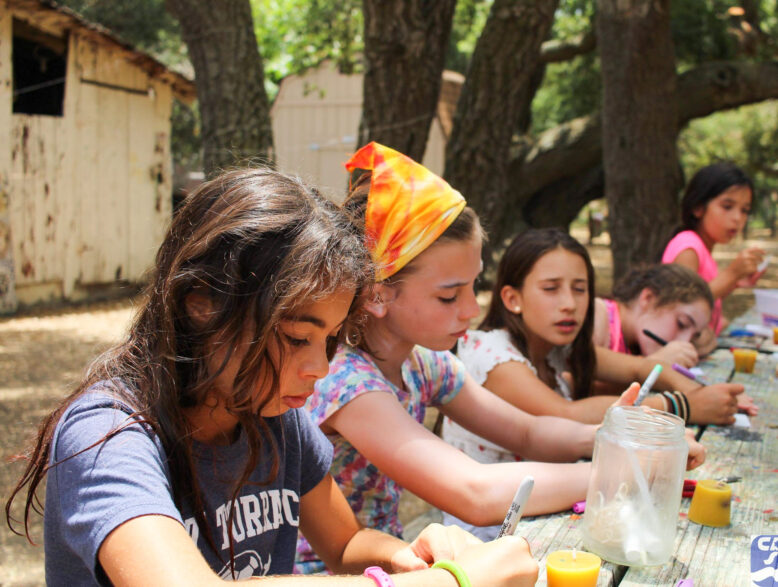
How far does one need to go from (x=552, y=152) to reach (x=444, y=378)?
9230 mm

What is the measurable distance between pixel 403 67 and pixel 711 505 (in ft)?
10.3

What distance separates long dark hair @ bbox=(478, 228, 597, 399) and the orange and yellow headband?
71cm

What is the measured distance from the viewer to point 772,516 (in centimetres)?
163

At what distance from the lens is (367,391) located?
1794mm

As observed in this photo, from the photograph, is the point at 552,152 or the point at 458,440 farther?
the point at 552,152

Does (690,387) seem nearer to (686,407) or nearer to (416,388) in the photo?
(686,407)

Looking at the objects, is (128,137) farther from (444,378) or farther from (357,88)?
(444,378)

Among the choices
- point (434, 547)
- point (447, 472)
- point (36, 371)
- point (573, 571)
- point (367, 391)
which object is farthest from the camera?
point (36, 371)

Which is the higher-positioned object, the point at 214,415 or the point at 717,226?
the point at 717,226

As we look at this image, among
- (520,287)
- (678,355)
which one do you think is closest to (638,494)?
(520,287)

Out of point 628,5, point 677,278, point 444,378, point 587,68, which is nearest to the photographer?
point 444,378

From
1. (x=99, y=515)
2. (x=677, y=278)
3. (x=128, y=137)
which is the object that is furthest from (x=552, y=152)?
(x=99, y=515)

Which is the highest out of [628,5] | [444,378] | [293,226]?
[628,5]

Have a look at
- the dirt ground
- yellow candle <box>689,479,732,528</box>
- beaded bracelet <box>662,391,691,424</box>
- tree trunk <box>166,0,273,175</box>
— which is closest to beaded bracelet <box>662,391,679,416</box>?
beaded bracelet <box>662,391,691,424</box>
